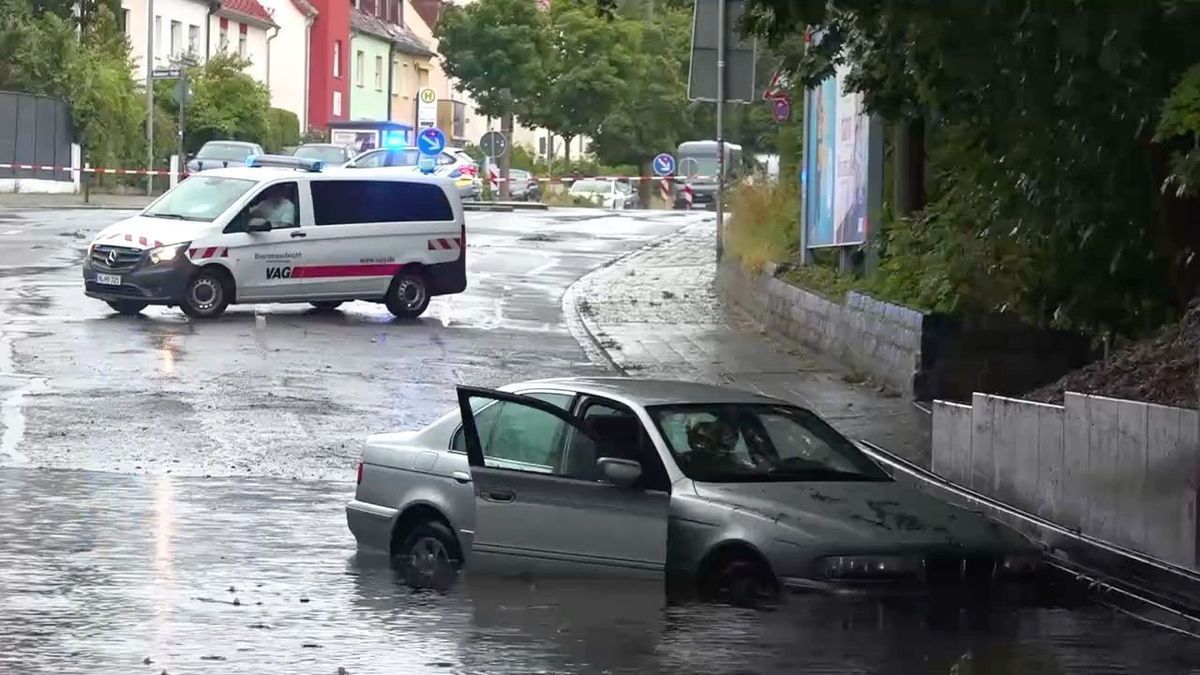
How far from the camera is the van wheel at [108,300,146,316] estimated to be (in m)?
25.1

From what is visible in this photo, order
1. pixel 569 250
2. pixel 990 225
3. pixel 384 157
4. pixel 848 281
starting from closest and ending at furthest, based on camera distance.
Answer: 1. pixel 990 225
2. pixel 848 281
3. pixel 569 250
4. pixel 384 157

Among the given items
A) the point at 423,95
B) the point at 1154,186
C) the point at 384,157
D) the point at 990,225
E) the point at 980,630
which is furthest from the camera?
the point at 423,95

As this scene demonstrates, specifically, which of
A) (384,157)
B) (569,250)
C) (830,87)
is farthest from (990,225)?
(384,157)

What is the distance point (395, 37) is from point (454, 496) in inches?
3234

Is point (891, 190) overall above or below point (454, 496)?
above

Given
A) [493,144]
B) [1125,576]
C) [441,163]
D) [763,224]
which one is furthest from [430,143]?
[1125,576]

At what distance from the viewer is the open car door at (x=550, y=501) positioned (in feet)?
34.9

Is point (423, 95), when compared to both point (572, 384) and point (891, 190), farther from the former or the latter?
point (572, 384)

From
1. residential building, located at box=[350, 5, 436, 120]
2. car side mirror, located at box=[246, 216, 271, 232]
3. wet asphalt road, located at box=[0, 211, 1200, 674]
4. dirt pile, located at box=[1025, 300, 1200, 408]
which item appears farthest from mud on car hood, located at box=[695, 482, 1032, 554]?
residential building, located at box=[350, 5, 436, 120]

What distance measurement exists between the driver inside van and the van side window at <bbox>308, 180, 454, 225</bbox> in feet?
1.05

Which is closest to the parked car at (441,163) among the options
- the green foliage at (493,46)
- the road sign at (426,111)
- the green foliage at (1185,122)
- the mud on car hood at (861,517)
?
the road sign at (426,111)

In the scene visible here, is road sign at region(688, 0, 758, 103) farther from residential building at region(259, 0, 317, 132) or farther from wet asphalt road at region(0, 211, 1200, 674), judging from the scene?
residential building at region(259, 0, 317, 132)

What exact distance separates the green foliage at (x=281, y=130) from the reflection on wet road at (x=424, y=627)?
5575 centimetres

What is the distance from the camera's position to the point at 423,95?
7088 centimetres
